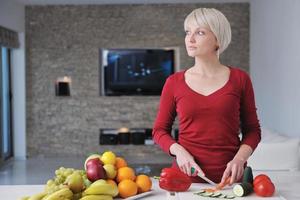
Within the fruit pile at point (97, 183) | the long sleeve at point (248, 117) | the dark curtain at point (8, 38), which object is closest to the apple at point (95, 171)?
the fruit pile at point (97, 183)

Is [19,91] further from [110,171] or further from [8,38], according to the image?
[110,171]

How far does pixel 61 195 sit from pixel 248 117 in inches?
29.8

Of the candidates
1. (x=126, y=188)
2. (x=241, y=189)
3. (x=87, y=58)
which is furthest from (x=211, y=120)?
(x=87, y=58)

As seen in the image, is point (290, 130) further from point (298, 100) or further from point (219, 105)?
point (219, 105)

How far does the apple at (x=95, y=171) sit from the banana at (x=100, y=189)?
0.04 meters

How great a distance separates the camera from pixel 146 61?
7574mm

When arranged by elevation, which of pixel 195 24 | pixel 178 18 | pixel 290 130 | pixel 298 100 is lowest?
pixel 290 130

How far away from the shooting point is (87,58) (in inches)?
298

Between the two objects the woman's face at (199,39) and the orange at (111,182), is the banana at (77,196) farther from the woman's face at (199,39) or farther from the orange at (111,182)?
the woman's face at (199,39)

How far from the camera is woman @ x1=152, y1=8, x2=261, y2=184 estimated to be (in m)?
1.55

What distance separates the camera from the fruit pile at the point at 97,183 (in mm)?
1331

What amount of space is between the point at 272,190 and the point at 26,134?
6.73 m

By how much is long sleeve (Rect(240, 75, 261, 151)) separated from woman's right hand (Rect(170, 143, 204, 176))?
215mm

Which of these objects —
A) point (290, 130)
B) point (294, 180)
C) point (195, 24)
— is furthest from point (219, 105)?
point (290, 130)
